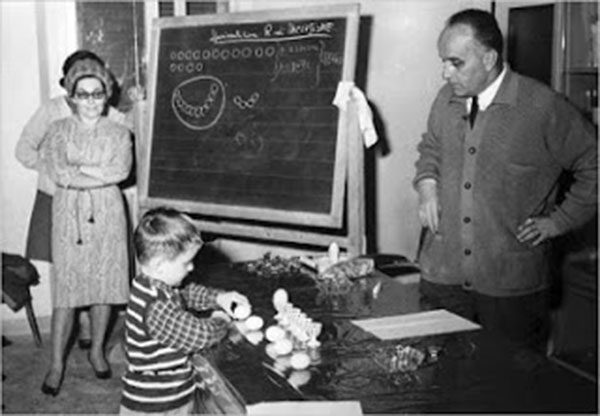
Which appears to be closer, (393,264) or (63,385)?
(393,264)

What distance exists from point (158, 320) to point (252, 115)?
1.37 meters

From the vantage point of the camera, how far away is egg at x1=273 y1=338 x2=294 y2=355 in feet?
6.17

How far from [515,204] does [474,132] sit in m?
0.27

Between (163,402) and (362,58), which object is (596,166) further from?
(362,58)

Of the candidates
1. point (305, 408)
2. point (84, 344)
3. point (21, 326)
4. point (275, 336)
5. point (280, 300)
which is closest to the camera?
point (305, 408)

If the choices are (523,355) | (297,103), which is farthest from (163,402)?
(297,103)

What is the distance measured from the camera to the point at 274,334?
1.97 metres

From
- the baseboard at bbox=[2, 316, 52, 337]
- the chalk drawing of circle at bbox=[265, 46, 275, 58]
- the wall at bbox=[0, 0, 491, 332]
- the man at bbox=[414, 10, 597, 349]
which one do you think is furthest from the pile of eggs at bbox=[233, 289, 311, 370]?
the baseboard at bbox=[2, 316, 52, 337]

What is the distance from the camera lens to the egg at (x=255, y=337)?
6.51ft

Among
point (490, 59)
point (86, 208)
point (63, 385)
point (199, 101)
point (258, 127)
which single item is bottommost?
point (63, 385)

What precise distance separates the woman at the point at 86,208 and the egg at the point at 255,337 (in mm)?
1803

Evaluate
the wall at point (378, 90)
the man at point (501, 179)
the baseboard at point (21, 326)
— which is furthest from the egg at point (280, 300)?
the baseboard at point (21, 326)

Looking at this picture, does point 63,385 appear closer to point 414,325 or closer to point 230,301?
point 230,301

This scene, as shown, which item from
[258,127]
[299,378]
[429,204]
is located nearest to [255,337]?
[299,378]
